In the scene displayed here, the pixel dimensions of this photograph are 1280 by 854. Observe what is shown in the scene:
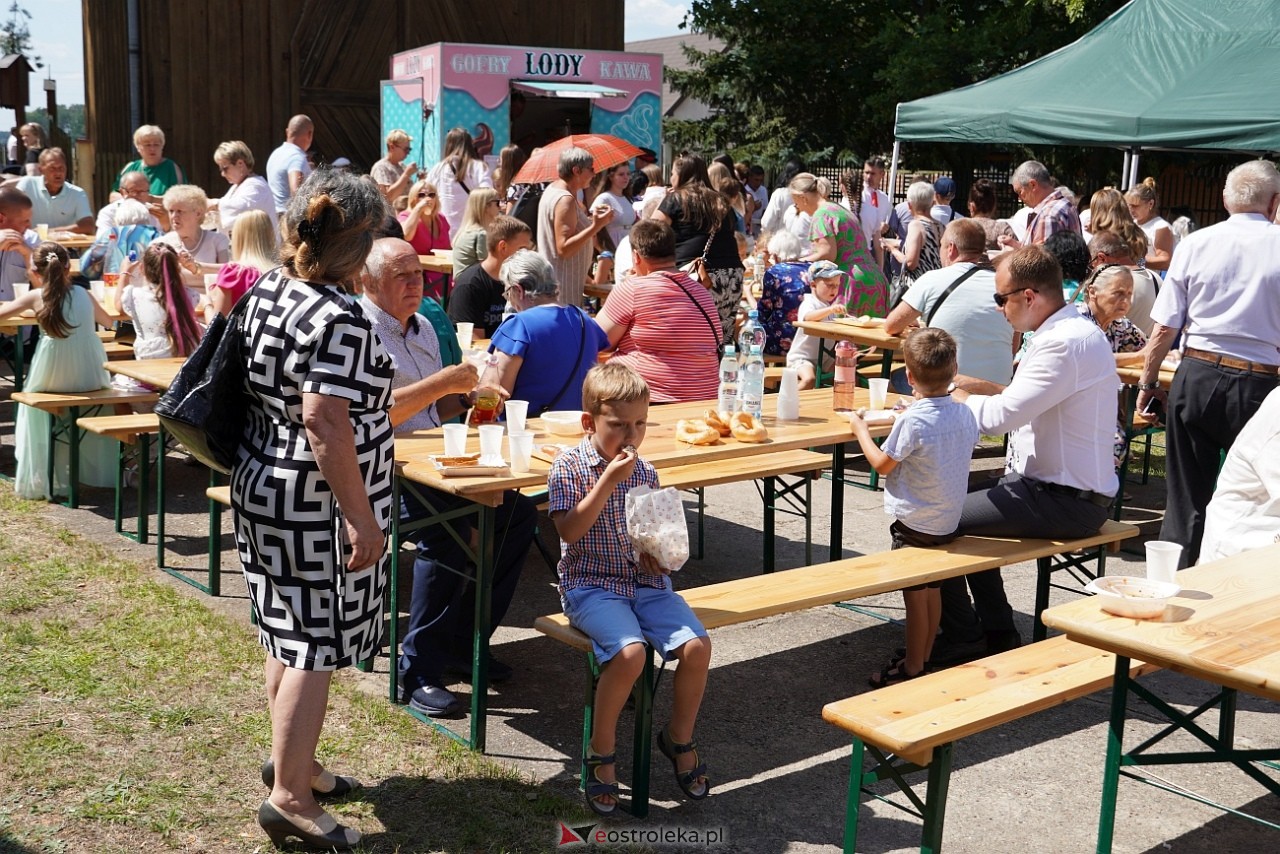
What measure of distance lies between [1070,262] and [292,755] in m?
4.43

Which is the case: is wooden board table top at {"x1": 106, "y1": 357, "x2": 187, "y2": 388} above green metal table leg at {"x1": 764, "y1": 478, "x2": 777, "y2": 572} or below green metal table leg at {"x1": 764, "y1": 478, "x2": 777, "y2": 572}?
above

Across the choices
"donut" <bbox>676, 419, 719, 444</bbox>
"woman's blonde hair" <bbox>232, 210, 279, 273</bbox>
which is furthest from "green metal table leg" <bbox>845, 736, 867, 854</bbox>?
"woman's blonde hair" <bbox>232, 210, 279, 273</bbox>

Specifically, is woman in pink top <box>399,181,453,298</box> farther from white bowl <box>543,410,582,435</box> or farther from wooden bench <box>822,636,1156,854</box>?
wooden bench <box>822,636,1156,854</box>

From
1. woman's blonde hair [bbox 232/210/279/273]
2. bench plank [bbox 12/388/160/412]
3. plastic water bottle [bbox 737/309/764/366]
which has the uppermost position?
woman's blonde hair [bbox 232/210/279/273]

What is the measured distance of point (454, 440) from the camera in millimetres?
4262

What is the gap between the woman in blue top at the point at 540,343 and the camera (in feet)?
16.6

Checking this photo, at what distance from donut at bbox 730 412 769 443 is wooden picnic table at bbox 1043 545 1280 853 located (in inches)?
70.9

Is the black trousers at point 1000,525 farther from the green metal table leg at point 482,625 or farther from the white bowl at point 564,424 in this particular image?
the green metal table leg at point 482,625

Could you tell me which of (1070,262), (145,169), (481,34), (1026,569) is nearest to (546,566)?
(1026,569)

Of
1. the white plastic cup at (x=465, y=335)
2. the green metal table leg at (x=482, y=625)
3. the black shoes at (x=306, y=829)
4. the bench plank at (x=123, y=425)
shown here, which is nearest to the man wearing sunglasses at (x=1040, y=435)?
the green metal table leg at (x=482, y=625)

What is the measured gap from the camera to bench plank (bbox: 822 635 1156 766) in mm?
3242

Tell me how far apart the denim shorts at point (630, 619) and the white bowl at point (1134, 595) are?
1.15m

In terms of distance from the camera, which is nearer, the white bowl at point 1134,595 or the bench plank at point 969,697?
the white bowl at point 1134,595

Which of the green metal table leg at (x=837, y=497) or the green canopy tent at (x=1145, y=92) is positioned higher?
the green canopy tent at (x=1145, y=92)
